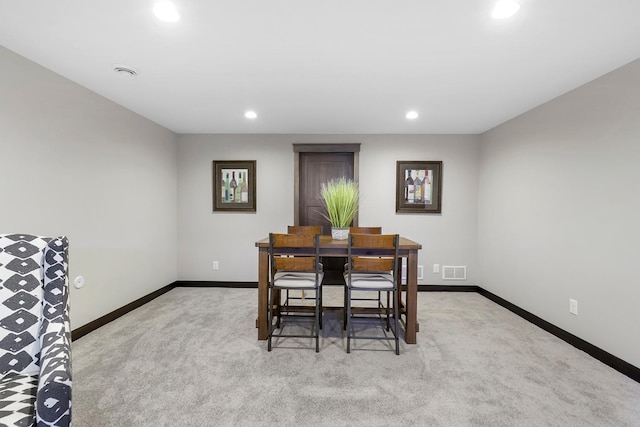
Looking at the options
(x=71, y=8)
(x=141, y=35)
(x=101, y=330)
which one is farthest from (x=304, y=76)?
(x=101, y=330)

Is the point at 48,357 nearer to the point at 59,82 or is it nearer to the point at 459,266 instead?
the point at 59,82

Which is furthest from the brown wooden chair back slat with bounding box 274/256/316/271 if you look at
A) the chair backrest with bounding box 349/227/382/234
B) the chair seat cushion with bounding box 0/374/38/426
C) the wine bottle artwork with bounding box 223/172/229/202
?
the wine bottle artwork with bounding box 223/172/229/202

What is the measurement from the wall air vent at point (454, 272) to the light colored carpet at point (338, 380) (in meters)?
1.15

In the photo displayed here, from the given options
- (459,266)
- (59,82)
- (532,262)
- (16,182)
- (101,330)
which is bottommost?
(101,330)

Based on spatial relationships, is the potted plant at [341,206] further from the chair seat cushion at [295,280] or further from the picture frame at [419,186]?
the picture frame at [419,186]

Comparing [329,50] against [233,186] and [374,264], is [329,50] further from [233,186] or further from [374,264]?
[233,186]

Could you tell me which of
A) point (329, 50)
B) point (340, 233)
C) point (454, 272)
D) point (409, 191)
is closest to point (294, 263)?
point (340, 233)

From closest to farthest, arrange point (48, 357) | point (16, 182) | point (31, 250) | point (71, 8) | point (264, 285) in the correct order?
point (48, 357), point (31, 250), point (71, 8), point (16, 182), point (264, 285)

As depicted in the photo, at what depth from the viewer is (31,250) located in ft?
4.14

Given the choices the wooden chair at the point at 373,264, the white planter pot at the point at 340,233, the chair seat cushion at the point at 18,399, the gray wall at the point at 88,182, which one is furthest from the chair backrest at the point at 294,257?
the gray wall at the point at 88,182

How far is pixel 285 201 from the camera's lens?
3.94 m

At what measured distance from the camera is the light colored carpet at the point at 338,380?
1.51 meters

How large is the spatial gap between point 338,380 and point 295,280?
79 cm

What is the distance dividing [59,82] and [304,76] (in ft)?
6.72
